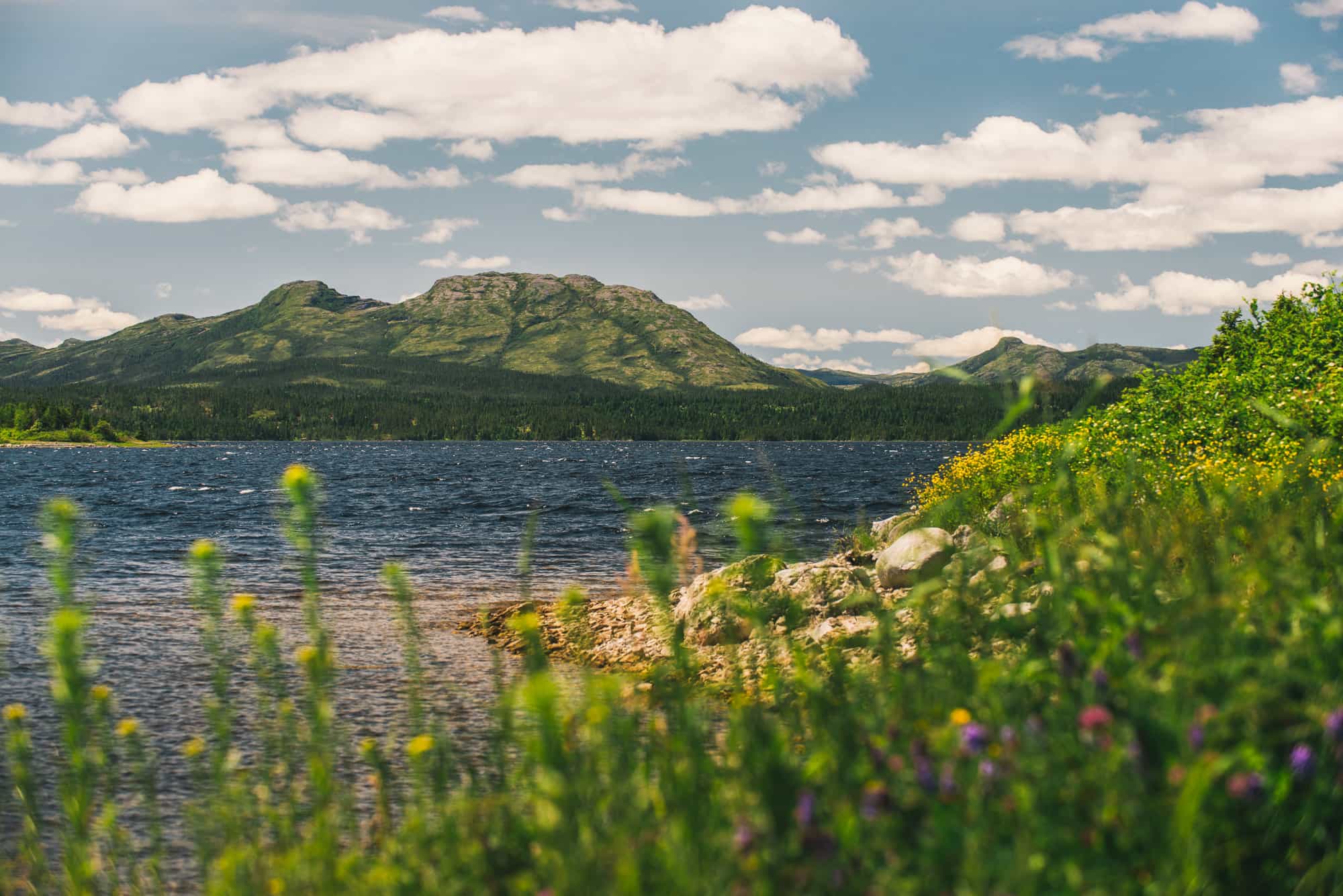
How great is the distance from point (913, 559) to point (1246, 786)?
12725mm

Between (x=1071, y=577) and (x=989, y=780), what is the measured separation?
1535 mm

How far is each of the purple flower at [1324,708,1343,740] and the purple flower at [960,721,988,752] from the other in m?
1.28

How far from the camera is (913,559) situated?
52.5ft

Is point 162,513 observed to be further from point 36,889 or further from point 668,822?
point 668,822

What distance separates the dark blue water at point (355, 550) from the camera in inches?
627

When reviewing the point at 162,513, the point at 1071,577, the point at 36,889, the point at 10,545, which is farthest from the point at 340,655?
the point at 162,513

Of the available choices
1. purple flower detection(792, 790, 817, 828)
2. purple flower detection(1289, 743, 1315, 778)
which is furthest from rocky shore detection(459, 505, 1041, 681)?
purple flower detection(792, 790, 817, 828)

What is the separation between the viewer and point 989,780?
380 centimetres

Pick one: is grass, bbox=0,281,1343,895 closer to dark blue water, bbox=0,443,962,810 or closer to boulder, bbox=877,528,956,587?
dark blue water, bbox=0,443,962,810

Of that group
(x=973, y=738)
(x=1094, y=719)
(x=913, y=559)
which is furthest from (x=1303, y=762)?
(x=913, y=559)

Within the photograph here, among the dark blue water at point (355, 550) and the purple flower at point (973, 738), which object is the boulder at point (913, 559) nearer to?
the dark blue water at point (355, 550)

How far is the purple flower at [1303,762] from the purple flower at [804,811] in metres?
1.85

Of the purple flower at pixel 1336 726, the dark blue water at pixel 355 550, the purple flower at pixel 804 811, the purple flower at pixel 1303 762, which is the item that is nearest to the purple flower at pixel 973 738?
the purple flower at pixel 804 811

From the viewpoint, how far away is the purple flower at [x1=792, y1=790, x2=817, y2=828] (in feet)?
12.2
